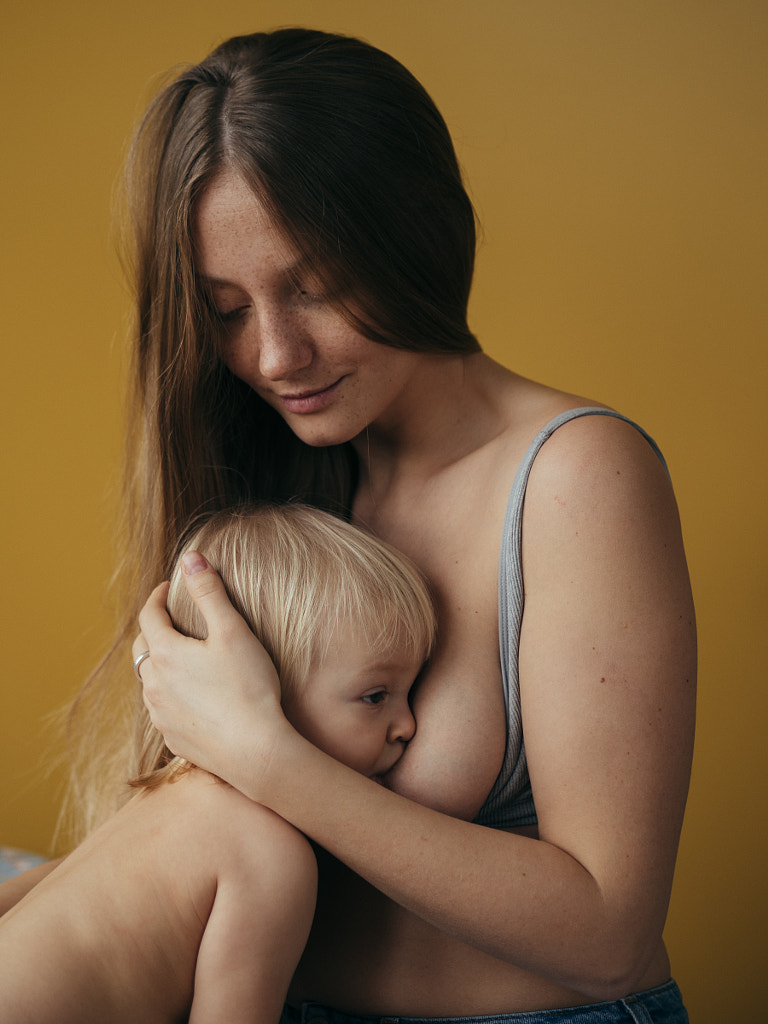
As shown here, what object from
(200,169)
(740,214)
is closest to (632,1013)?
(200,169)

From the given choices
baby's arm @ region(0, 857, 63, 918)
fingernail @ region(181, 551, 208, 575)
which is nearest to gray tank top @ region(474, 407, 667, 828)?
fingernail @ region(181, 551, 208, 575)

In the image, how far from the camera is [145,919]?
95 cm

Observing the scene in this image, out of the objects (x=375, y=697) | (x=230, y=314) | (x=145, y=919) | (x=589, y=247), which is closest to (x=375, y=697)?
(x=375, y=697)

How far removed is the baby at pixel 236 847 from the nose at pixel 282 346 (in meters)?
0.20

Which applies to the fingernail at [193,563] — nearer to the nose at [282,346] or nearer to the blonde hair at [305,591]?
the blonde hair at [305,591]

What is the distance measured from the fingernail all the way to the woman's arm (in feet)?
0.49

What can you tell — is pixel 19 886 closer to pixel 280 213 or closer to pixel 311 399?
pixel 311 399

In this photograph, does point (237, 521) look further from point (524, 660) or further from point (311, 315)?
point (524, 660)

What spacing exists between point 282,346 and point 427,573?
1.11 ft

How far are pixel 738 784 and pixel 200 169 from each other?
6.75ft

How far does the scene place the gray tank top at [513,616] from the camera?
3.33 ft

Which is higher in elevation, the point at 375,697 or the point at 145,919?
the point at 375,697

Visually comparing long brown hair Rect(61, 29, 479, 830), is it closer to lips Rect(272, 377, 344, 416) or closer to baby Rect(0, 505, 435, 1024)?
lips Rect(272, 377, 344, 416)

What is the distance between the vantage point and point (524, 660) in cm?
99
